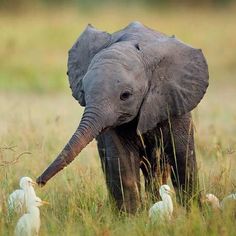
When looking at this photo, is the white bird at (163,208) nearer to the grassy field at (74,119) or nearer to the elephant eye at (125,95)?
the grassy field at (74,119)

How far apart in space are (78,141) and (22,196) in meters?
0.68

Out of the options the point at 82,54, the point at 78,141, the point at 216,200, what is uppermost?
the point at 82,54

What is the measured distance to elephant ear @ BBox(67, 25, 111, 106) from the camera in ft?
25.2

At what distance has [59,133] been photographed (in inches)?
444

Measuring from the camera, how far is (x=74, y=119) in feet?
44.9

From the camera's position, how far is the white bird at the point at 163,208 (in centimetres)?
685

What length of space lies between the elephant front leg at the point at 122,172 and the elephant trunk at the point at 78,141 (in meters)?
0.68

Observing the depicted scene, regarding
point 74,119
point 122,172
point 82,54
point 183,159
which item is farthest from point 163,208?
point 74,119

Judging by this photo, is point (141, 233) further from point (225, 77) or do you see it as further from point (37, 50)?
point (37, 50)

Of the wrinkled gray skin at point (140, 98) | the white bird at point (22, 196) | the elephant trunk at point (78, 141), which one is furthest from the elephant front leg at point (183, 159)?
the white bird at point (22, 196)

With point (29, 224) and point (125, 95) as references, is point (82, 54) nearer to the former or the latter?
point (125, 95)

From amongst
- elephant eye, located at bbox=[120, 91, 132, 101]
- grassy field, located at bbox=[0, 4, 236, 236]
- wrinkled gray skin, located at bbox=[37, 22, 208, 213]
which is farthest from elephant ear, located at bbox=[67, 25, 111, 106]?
grassy field, located at bbox=[0, 4, 236, 236]

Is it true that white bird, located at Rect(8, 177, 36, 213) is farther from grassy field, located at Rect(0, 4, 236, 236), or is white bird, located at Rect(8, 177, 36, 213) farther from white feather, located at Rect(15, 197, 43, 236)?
white feather, located at Rect(15, 197, 43, 236)

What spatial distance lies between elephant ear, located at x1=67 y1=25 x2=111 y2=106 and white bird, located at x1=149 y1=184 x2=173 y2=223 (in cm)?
95
